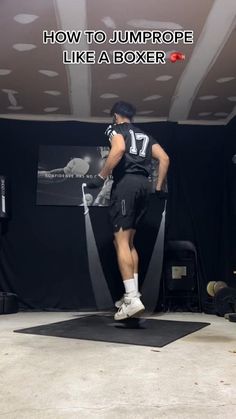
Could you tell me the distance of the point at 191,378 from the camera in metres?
1.49

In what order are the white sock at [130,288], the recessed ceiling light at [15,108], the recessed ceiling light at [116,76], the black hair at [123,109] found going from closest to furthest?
the white sock at [130,288]
the black hair at [123,109]
the recessed ceiling light at [116,76]
the recessed ceiling light at [15,108]

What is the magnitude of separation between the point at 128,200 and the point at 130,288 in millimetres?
598

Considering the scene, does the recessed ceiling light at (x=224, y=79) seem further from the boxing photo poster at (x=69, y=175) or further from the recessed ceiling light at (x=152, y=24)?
the boxing photo poster at (x=69, y=175)

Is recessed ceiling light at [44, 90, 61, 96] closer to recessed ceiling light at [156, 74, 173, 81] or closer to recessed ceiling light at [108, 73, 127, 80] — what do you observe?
recessed ceiling light at [108, 73, 127, 80]

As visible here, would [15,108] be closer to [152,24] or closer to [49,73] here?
[49,73]

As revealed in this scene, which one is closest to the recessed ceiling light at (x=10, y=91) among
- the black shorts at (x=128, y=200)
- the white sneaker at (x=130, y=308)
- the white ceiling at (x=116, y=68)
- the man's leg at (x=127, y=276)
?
the white ceiling at (x=116, y=68)

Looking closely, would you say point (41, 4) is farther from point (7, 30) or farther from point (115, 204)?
point (115, 204)

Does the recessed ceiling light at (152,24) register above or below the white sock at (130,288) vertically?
above

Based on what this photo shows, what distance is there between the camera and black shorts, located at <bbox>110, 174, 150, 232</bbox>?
2.71 m

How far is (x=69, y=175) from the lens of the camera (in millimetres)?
3990

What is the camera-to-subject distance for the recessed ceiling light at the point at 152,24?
2.45m

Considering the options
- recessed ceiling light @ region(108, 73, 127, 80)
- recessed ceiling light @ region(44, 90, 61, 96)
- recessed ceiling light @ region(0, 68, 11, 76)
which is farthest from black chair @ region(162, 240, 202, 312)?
recessed ceiling light @ region(0, 68, 11, 76)

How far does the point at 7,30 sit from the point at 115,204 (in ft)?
4.35

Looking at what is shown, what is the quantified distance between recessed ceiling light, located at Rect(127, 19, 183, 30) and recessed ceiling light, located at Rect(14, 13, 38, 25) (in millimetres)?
591
